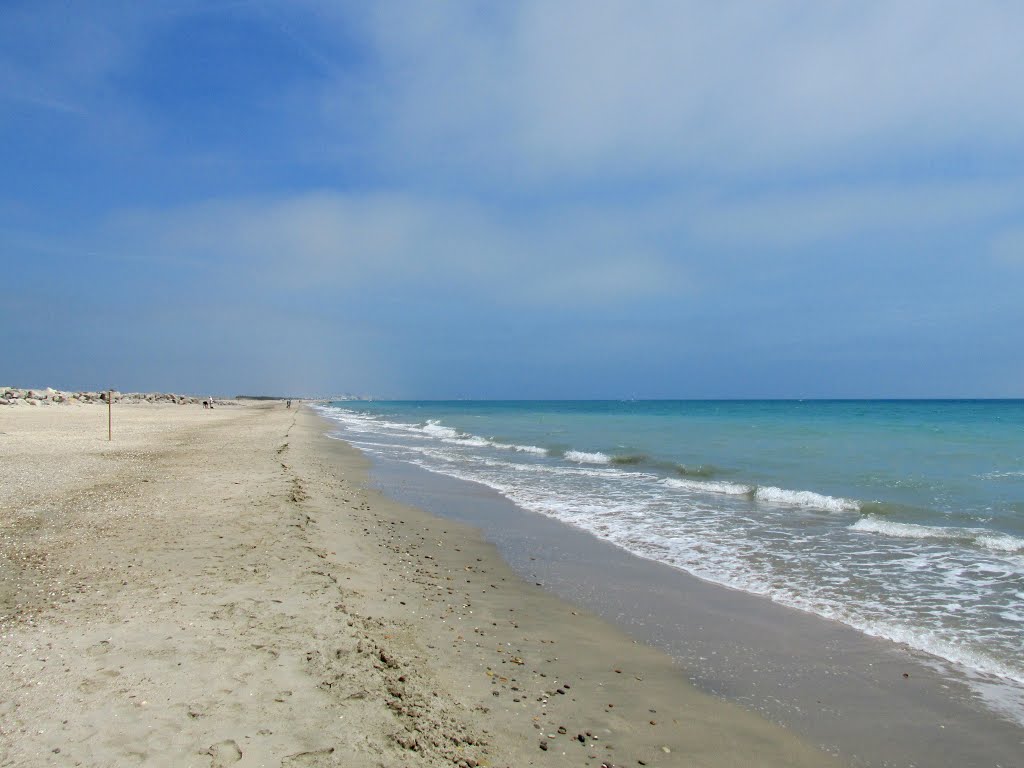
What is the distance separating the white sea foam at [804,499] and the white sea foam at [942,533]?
129 centimetres

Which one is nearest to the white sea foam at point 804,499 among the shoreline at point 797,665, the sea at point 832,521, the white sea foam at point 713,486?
the sea at point 832,521

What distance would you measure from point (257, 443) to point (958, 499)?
23.3 m

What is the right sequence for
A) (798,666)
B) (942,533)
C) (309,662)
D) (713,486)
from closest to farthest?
(309,662) → (798,666) → (942,533) → (713,486)

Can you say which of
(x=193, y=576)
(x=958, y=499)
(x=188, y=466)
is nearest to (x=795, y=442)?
(x=958, y=499)

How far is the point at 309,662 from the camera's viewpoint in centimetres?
461

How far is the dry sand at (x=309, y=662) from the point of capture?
361cm

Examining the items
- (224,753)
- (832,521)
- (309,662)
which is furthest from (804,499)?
(224,753)

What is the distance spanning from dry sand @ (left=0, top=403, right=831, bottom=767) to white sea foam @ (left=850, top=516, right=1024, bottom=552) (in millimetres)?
7614

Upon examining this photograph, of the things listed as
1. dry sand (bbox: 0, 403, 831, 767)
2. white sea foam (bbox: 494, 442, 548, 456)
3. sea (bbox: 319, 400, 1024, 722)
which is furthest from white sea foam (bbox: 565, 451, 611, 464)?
dry sand (bbox: 0, 403, 831, 767)

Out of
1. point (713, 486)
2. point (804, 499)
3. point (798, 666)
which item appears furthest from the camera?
point (713, 486)

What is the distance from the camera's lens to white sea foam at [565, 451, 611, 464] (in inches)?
904

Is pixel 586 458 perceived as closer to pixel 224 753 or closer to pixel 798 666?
pixel 798 666

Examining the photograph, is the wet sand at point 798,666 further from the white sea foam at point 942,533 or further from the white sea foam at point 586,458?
the white sea foam at point 586,458

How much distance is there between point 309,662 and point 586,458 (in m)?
19.6
